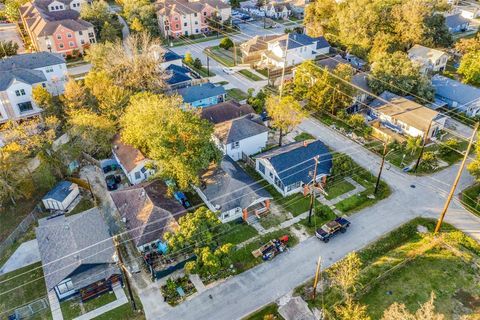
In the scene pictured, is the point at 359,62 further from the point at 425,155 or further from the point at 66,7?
the point at 66,7

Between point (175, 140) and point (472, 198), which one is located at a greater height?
point (175, 140)

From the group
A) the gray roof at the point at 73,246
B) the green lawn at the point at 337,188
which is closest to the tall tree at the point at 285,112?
the green lawn at the point at 337,188

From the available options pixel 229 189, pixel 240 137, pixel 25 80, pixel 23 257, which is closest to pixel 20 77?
pixel 25 80

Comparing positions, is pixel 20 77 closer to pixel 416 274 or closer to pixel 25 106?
pixel 25 106

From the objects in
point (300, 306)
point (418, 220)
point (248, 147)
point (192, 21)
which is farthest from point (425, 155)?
point (192, 21)

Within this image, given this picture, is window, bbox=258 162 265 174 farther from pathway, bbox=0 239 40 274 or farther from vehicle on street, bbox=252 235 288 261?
pathway, bbox=0 239 40 274

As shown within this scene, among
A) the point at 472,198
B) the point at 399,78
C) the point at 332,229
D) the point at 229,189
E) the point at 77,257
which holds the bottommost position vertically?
the point at 472,198

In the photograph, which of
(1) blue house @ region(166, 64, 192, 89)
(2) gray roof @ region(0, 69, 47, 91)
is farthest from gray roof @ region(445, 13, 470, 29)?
(2) gray roof @ region(0, 69, 47, 91)

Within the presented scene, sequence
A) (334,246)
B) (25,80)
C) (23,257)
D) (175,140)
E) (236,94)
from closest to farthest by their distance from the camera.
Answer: (23,257) → (334,246) → (175,140) → (25,80) → (236,94)

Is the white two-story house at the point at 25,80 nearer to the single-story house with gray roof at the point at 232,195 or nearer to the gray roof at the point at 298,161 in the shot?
the single-story house with gray roof at the point at 232,195
